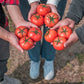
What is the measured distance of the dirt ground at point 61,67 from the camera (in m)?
3.19

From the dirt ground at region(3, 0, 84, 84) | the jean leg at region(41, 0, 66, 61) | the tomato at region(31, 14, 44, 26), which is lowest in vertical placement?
the dirt ground at region(3, 0, 84, 84)

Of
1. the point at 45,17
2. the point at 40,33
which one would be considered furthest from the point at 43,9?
the point at 40,33

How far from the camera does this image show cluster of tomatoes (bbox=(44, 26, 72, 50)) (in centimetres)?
211

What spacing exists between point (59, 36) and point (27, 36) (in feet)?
1.69

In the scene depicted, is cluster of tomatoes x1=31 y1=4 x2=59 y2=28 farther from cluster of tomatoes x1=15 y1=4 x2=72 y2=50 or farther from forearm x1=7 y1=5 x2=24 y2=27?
forearm x1=7 y1=5 x2=24 y2=27

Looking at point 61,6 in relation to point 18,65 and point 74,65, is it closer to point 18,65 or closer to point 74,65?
point 74,65

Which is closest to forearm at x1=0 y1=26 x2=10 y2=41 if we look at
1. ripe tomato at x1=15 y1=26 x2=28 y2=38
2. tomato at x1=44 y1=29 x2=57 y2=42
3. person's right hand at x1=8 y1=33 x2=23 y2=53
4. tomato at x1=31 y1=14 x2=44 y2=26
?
person's right hand at x1=8 y1=33 x2=23 y2=53

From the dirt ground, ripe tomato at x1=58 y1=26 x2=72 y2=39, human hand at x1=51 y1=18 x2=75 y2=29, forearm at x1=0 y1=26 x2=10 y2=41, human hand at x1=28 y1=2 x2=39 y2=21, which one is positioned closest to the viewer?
forearm at x1=0 y1=26 x2=10 y2=41

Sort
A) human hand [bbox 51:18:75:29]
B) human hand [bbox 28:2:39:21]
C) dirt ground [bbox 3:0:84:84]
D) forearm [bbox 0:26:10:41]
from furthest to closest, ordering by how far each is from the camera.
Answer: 1. dirt ground [bbox 3:0:84:84]
2. human hand [bbox 28:2:39:21]
3. human hand [bbox 51:18:75:29]
4. forearm [bbox 0:26:10:41]

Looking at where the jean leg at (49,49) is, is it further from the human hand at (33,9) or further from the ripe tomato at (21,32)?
the ripe tomato at (21,32)

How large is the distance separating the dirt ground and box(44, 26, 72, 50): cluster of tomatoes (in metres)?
1.31

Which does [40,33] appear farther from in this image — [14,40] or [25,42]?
[14,40]

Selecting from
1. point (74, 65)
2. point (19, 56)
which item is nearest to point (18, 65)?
point (19, 56)

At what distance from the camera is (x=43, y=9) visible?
2.41m
